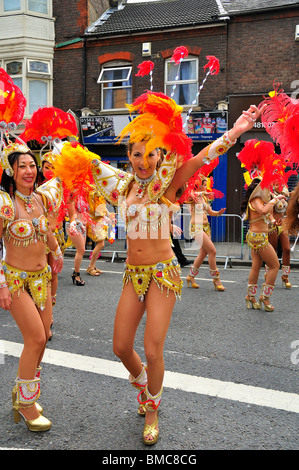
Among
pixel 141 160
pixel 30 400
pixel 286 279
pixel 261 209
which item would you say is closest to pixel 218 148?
pixel 141 160

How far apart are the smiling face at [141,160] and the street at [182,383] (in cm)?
177

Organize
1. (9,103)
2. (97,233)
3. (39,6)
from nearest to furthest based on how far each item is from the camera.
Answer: (9,103) → (97,233) → (39,6)

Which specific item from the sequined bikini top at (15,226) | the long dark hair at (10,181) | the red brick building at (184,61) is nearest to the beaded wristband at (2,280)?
the sequined bikini top at (15,226)

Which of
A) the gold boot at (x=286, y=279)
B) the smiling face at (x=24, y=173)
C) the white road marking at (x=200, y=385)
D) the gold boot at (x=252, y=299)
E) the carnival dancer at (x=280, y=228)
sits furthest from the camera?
the gold boot at (x=286, y=279)

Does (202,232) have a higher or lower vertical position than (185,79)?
lower

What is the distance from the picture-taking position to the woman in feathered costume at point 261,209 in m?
5.70

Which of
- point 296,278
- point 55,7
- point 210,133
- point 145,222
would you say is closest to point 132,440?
point 145,222

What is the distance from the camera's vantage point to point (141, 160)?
9.32ft

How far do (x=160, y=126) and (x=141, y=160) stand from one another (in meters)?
0.26

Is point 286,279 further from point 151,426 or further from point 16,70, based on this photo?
point 16,70

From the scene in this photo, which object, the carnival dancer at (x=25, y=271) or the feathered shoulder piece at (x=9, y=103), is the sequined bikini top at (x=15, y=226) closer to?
the carnival dancer at (x=25, y=271)

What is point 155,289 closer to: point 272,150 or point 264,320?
point 264,320

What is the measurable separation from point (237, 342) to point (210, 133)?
10.7 meters

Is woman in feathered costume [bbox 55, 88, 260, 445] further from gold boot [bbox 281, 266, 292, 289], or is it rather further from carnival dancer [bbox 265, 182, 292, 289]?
gold boot [bbox 281, 266, 292, 289]
